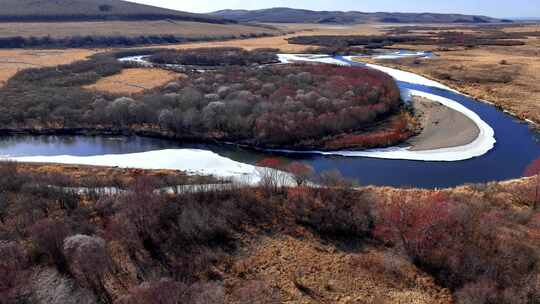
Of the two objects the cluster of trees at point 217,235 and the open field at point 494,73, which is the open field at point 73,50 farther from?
the cluster of trees at point 217,235

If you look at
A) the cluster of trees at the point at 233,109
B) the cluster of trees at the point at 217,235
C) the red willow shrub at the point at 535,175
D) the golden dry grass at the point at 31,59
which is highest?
the golden dry grass at the point at 31,59

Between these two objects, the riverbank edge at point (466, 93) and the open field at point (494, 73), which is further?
the open field at point (494, 73)

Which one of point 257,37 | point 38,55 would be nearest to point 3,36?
point 38,55

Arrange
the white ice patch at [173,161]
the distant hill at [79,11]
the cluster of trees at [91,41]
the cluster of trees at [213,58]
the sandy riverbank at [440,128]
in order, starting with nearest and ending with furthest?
1. the white ice patch at [173,161]
2. the sandy riverbank at [440,128]
3. the cluster of trees at [213,58]
4. the cluster of trees at [91,41]
5. the distant hill at [79,11]

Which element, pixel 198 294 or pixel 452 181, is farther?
pixel 452 181

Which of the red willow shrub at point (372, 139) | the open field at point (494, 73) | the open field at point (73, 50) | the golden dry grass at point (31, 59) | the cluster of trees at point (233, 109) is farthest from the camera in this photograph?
the open field at point (73, 50)

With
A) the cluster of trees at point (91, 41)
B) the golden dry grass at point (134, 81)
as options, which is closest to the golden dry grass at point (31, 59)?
the cluster of trees at point (91, 41)

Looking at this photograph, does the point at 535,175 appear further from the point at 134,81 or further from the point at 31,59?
the point at 31,59

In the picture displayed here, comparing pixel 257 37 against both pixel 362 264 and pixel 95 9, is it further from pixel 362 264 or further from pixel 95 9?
pixel 362 264
